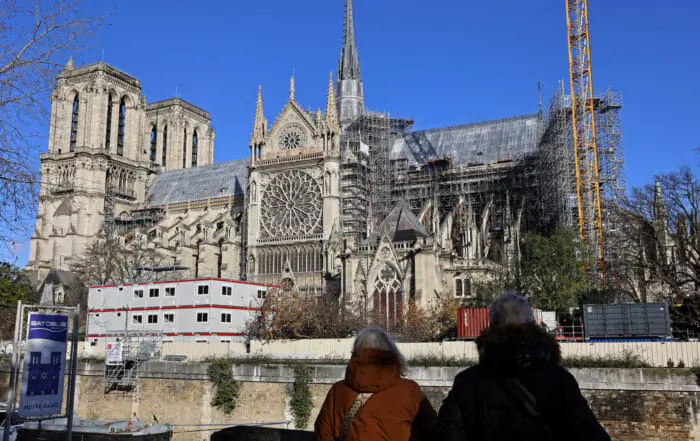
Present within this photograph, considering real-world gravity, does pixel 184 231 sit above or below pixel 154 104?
below

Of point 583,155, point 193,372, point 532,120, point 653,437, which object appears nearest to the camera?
point 653,437

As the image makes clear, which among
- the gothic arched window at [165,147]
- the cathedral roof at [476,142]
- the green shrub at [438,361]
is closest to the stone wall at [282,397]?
the green shrub at [438,361]

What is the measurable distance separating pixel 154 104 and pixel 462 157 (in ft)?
161

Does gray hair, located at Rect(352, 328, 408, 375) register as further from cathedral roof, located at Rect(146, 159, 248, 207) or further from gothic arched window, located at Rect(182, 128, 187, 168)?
gothic arched window, located at Rect(182, 128, 187, 168)

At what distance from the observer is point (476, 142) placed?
61.2m

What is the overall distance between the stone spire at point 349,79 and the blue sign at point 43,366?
5750cm

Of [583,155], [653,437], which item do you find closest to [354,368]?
[653,437]

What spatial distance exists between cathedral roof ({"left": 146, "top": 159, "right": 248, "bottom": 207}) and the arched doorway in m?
28.2

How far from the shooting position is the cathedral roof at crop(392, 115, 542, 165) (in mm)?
59000

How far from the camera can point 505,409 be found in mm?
3936

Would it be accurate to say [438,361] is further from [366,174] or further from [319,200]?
[366,174]

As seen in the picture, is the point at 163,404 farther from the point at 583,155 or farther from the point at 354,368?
the point at 583,155

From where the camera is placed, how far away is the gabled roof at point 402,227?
154ft

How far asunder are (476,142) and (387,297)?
21.4 meters
